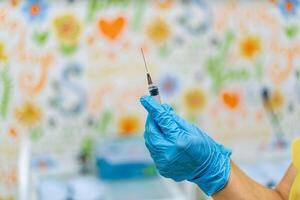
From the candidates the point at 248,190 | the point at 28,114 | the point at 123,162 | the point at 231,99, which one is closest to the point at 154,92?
the point at 248,190

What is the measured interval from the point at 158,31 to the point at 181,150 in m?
0.93

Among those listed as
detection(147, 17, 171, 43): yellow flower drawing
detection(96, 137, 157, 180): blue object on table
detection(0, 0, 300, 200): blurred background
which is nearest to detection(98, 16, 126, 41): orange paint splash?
detection(0, 0, 300, 200): blurred background

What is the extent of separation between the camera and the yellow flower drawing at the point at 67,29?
187cm

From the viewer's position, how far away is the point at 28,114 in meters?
1.93

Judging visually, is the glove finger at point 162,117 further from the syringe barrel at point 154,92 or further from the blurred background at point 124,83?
the blurred background at point 124,83

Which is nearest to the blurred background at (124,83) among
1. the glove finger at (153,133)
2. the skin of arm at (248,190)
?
the skin of arm at (248,190)

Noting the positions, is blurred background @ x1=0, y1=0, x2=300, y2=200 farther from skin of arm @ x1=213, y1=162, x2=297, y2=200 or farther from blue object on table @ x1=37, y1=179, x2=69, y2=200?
skin of arm @ x1=213, y1=162, x2=297, y2=200

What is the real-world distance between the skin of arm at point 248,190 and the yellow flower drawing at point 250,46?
2.72 ft

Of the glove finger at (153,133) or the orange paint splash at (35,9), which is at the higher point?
the orange paint splash at (35,9)

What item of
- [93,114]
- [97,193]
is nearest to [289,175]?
[97,193]

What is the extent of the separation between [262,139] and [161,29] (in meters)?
0.71

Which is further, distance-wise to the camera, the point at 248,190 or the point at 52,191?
the point at 52,191

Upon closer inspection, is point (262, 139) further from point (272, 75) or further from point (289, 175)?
point (289, 175)

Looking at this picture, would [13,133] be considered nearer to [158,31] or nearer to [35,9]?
[35,9]
